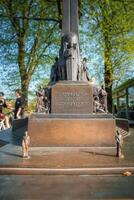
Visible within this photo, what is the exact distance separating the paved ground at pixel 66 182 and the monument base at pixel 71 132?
1.27 metres

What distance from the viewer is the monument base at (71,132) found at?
10289 millimetres

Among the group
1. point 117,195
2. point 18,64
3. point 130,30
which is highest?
point 130,30

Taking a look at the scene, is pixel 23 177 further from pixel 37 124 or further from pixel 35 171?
pixel 37 124

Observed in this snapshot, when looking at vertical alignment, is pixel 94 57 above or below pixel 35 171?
above

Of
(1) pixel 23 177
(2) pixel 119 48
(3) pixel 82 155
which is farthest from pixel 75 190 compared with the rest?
(2) pixel 119 48

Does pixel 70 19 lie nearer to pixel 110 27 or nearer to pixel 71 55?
pixel 71 55

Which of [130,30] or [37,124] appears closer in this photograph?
[37,124]

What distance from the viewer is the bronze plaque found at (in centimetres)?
1128

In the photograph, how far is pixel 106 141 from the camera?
34.1 ft

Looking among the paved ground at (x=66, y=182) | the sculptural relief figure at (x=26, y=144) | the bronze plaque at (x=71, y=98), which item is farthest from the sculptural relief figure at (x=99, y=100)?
the sculptural relief figure at (x=26, y=144)

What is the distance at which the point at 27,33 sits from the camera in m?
26.1

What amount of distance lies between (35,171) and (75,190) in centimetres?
128

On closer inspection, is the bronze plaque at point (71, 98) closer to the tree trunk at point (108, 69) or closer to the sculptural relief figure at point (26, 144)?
the sculptural relief figure at point (26, 144)

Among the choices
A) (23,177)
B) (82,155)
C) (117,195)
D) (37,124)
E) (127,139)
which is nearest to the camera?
(117,195)
